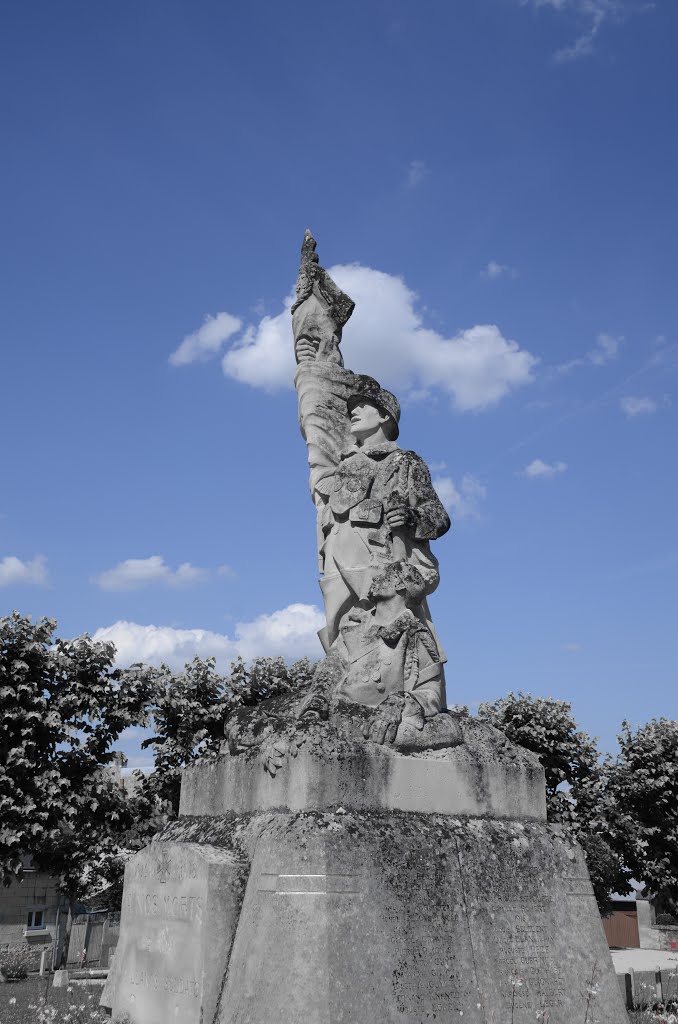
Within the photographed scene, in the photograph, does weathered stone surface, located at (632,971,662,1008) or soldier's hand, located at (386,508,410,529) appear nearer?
soldier's hand, located at (386,508,410,529)

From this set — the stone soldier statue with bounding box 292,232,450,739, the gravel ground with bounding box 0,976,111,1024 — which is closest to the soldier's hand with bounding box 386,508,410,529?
the stone soldier statue with bounding box 292,232,450,739

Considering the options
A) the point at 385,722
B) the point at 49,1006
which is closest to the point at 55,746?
the point at 49,1006

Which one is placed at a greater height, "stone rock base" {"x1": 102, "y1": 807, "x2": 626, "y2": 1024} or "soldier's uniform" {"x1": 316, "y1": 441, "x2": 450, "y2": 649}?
"soldier's uniform" {"x1": 316, "y1": 441, "x2": 450, "y2": 649}

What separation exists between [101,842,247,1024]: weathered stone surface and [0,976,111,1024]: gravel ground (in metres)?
0.43

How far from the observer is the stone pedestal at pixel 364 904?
5.33 metres

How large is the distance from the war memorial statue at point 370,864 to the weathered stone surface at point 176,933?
0.6 inches

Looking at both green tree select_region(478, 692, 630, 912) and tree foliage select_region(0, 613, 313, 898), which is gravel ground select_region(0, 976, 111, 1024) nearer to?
tree foliage select_region(0, 613, 313, 898)

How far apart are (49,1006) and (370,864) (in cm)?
560

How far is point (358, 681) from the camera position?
7.10 meters

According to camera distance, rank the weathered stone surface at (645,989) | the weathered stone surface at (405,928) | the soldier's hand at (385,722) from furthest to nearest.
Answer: the weathered stone surface at (645,989) < the soldier's hand at (385,722) < the weathered stone surface at (405,928)

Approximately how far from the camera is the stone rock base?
5297mm

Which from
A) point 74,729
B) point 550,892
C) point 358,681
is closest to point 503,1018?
point 550,892

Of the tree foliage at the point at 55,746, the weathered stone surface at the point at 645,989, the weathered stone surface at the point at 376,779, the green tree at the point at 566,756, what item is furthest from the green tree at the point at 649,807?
the weathered stone surface at the point at 376,779

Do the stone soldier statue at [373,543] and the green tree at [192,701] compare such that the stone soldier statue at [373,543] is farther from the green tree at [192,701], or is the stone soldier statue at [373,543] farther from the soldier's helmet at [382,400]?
the green tree at [192,701]
